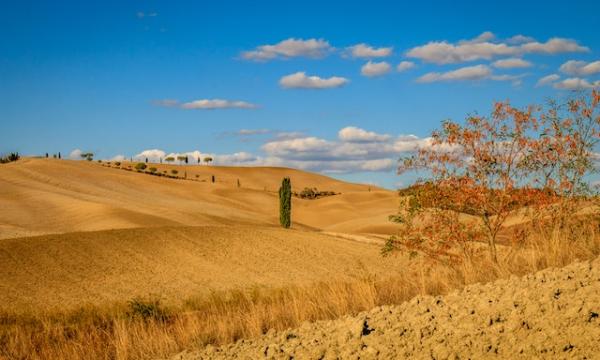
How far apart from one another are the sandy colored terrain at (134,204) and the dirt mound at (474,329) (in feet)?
140

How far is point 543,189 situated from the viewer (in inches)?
677

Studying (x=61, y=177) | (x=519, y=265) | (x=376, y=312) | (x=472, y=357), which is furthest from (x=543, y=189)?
(x=61, y=177)

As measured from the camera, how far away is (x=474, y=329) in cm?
638

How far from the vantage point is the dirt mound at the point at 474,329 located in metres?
5.98

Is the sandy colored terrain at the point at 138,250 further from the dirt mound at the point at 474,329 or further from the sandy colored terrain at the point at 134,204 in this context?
the dirt mound at the point at 474,329

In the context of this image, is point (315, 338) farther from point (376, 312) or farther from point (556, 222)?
point (556, 222)

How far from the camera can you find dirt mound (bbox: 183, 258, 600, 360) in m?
5.98

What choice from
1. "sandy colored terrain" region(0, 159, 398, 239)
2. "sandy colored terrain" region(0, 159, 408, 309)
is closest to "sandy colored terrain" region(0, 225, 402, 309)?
"sandy colored terrain" region(0, 159, 408, 309)

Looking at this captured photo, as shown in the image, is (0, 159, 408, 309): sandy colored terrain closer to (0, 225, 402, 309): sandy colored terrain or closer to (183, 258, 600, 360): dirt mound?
(0, 225, 402, 309): sandy colored terrain

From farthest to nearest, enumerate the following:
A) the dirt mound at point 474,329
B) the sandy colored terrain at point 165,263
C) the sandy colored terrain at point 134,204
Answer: the sandy colored terrain at point 134,204 < the sandy colored terrain at point 165,263 < the dirt mound at point 474,329

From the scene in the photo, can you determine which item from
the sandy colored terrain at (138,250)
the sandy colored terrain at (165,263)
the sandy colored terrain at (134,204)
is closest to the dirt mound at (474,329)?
the sandy colored terrain at (138,250)

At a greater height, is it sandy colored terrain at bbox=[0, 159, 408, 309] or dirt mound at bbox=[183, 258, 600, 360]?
dirt mound at bbox=[183, 258, 600, 360]

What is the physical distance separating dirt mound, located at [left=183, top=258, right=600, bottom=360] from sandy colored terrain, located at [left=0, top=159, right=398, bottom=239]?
42.7m

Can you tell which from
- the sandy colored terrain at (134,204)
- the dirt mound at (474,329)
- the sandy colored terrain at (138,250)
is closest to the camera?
the dirt mound at (474,329)
